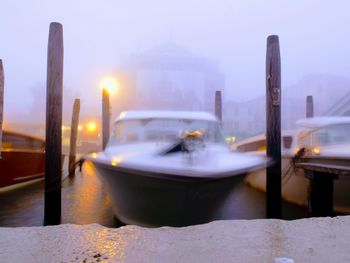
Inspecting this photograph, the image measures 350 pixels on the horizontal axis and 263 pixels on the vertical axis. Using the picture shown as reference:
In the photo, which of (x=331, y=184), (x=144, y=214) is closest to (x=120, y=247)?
(x=144, y=214)

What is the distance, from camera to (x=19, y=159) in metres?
9.46

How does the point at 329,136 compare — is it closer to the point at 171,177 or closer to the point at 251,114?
the point at 171,177

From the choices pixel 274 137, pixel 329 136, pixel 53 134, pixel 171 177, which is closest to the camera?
pixel 171 177

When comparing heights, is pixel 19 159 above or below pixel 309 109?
below

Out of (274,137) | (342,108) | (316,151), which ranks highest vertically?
(342,108)

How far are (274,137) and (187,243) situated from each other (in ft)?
7.92

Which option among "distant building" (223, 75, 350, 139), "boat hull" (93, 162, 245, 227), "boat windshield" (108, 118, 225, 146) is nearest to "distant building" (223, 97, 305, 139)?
"distant building" (223, 75, 350, 139)

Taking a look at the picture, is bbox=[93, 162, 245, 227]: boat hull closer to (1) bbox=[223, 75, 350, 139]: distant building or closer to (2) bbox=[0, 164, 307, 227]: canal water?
(2) bbox=[0, 164, 307, 227]: canal water

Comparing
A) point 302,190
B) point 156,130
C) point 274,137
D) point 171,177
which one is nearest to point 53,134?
point 156,130

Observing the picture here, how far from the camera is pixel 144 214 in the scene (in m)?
4.74

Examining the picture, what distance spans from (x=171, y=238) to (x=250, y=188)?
5627 mm

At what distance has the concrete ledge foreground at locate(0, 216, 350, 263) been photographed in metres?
3.81

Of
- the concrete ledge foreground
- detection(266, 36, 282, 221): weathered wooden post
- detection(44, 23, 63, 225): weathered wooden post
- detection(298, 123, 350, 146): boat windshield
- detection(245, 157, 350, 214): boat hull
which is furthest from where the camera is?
detection(298, 123, 350, 146): boat windshield

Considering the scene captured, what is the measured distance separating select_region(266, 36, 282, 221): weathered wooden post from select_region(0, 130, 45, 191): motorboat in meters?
6.75
